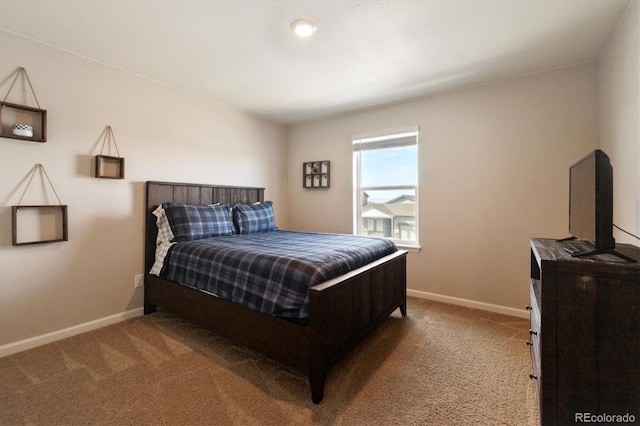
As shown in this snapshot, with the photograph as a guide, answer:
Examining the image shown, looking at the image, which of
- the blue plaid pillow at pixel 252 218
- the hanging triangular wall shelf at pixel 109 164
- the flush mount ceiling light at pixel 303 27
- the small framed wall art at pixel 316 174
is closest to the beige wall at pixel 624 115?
the flush mount ceiling light at pixel 303 27

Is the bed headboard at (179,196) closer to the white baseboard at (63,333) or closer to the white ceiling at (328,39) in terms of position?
the white baseboard at (63,333)

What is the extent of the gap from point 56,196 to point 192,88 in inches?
66.8

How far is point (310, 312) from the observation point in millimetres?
1566

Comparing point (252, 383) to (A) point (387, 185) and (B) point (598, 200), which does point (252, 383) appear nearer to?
(B) point (598, 200)

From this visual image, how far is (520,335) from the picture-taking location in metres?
2.36

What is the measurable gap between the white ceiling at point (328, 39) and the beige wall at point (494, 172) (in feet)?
0.74

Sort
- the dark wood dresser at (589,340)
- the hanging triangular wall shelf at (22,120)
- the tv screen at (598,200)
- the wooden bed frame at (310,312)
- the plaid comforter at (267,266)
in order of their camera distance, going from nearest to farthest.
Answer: the dark wood dresser at (589,340), the tv screen at (598,200), the wooden bed frame at (310,312), the plaid comforter at (267,266), the hanging triangular wall shelf at (22,120)

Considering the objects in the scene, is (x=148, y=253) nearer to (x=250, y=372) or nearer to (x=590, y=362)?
(x=250, y=372)

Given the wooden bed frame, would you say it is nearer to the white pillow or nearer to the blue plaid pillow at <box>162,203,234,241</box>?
the white pillow

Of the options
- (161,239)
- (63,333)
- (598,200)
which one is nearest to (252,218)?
(161,239)

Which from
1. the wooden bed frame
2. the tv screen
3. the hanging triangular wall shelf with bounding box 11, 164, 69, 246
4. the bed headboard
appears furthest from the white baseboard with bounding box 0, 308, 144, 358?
the tv screen

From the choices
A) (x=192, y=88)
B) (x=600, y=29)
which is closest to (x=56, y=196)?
(x=192, y=88)

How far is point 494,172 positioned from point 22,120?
168 inches

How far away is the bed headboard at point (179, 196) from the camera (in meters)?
2.85
